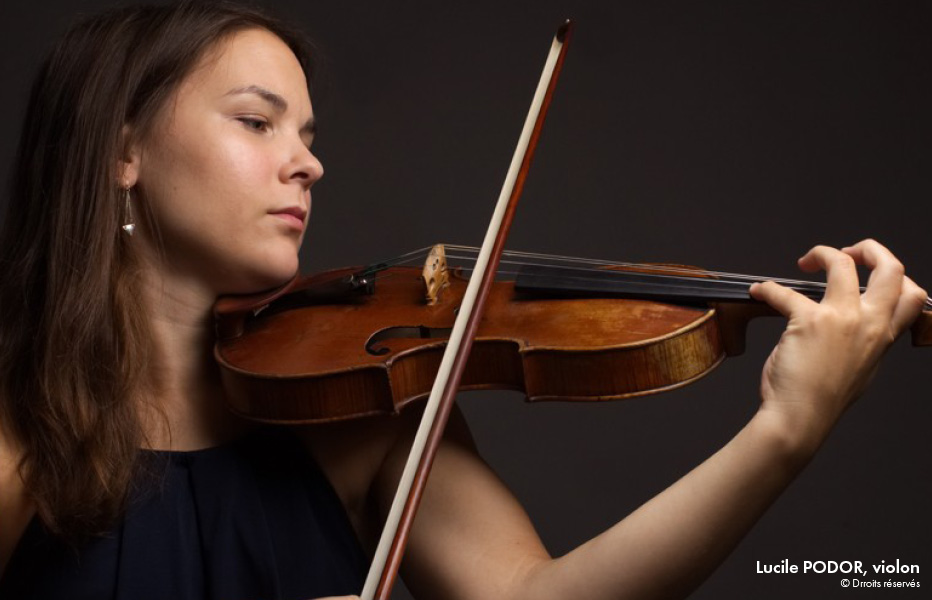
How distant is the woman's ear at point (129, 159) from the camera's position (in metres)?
1.53

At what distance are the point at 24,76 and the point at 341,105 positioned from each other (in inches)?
28.7

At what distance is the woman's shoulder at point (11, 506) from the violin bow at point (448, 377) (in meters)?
0.53

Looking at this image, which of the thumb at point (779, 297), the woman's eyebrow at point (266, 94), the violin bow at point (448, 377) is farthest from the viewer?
the woman's eyebrow at point (266, 94)

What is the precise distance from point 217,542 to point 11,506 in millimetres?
260

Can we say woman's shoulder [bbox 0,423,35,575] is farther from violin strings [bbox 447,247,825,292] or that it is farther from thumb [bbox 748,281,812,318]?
thumb [bbox 748,281,812,318]

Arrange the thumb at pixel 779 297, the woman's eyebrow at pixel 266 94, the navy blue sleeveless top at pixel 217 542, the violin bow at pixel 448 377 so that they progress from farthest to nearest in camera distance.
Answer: the woman's eyebrow at pixel 266 94 < the navy blue sleeveless top at pixel 217 542 < the thumb at pixel 779 297 < the violin bow at pixel 448 377

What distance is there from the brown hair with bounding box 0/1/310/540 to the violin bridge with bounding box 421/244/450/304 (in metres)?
0.39

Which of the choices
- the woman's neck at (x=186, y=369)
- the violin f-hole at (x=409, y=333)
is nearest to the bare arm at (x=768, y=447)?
the violin f-hole at (x=409, y=333)

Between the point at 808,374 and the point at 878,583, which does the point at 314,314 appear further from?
the point at 878,583

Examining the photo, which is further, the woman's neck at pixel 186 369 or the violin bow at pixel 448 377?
the woman's neck at pixel 186 369

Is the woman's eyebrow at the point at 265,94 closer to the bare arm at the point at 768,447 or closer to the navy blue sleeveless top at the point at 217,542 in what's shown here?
the navy blue sleeveless top at the point at 217,542

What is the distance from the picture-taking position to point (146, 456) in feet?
4.80

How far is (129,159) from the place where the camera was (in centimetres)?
154

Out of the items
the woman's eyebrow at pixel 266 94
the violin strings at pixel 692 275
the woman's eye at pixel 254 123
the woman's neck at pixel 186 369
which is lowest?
the woman's neck at pixel 186 369
